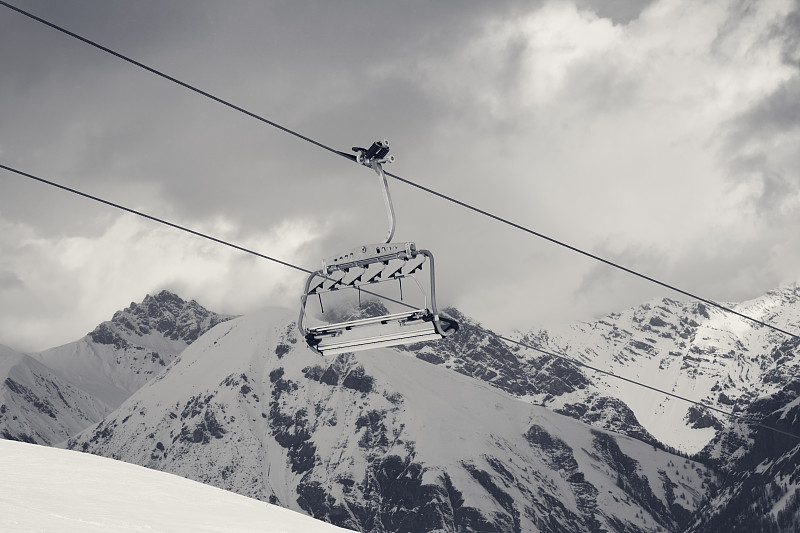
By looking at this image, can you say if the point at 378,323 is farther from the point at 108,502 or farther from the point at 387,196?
the point at 108,502

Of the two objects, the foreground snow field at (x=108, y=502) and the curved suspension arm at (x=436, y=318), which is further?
the foreground snow field at (x=108, y=502)

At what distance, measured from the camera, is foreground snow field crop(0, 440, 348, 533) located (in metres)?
25.4

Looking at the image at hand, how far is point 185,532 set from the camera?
1054 inches

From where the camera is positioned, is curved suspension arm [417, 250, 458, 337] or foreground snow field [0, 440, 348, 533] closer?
curved suspension arm [417, 250, 458, 337]

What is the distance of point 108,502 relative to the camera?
29.7 metres

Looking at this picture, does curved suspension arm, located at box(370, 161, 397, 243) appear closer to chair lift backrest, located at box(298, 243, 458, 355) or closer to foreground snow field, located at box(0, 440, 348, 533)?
chair lift backrest, located at box(298, 243, 458, 355)

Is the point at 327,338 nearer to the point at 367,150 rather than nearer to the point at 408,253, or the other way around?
the point at 408,253

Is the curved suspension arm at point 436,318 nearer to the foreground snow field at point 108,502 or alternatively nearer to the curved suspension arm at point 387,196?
the curved suspension arm at point 387,196

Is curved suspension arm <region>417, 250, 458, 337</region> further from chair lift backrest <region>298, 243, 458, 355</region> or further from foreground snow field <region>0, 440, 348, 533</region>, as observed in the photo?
foreground snow field <region>0, 440, 348, 533</region>

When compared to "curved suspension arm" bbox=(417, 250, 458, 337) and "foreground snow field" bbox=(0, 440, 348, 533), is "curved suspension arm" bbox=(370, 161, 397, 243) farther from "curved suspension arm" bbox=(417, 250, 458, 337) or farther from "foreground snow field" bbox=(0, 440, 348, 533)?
"foreground snow field" bbox=(0, 440, 348, 533)

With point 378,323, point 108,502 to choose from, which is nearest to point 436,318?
point 378,323

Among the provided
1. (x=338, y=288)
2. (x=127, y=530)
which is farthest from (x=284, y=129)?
(x=127, y=530)

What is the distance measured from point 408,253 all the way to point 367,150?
10.7 feet

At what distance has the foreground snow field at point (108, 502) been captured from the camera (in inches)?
1000
